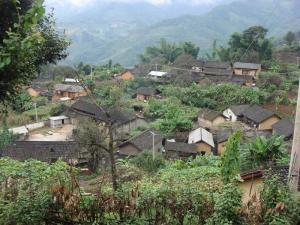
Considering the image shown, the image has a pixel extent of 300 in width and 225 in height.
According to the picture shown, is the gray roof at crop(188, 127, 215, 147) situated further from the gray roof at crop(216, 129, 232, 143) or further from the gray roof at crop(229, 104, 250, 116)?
the gray roof at crop(229, 104, 250, 116)

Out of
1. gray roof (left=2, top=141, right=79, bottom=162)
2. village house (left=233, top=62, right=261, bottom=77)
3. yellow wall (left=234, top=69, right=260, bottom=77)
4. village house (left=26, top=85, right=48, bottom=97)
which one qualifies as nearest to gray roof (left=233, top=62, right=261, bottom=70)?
village house (left=233, top=62, right=261, bottom=77)

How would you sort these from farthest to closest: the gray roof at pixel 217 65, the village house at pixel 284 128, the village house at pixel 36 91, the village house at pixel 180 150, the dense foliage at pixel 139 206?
1. the gray roof at pixel 217 65
2. the village house at pixel 36 91
3. the village house at pixel 284 128
4. the village house at pixel 180 150
5. the dense foliage at pixel 139 206

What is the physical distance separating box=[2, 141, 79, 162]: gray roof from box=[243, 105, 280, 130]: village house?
1510 centimetres

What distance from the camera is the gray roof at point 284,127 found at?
27566 millimetres

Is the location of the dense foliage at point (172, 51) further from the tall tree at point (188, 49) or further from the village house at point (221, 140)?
the village house at point (221, 140)

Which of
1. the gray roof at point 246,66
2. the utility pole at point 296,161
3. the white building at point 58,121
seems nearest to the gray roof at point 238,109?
the gray roof at point 246,66

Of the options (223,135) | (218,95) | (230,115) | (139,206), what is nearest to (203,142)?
(223,135)

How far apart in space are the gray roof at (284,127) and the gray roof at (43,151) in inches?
557

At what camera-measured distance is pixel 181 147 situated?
2516cm

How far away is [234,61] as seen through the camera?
50375 mm

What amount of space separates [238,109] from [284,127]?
579cm

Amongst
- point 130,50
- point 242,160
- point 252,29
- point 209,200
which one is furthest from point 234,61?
point 130,50

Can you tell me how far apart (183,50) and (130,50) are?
5046cm

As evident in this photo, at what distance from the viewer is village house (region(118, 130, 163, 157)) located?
25109 millimetres
